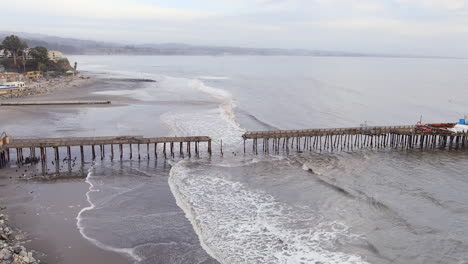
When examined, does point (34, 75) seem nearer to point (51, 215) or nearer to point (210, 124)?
point (210, 124)

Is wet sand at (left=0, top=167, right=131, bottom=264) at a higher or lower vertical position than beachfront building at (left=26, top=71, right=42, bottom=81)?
lower

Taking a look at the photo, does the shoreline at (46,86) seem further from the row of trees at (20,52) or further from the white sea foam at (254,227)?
the white sea foam at (254,227)

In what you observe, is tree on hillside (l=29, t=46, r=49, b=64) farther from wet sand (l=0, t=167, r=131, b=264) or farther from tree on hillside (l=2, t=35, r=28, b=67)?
wet sand (l=0, t=167, r=131, b=264)

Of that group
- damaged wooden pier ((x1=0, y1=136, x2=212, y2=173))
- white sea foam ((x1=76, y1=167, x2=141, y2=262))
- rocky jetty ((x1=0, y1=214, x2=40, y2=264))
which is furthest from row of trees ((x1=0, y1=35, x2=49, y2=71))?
rocky jetty ((x1=0, y1=214, x2=40, y2=264))

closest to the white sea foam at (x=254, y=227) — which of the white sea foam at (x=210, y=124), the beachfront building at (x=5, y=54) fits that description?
the white sea foam at (x=210, y=124)

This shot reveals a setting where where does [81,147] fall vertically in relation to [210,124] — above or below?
above

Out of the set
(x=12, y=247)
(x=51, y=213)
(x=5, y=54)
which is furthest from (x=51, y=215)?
(x=5, y=54)

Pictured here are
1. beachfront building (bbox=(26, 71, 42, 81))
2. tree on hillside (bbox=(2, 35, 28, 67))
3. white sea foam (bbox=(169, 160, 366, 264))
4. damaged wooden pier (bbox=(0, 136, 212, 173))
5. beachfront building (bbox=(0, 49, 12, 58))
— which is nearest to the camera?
white sea foam (bbox=(169, 160, 366, 264))
